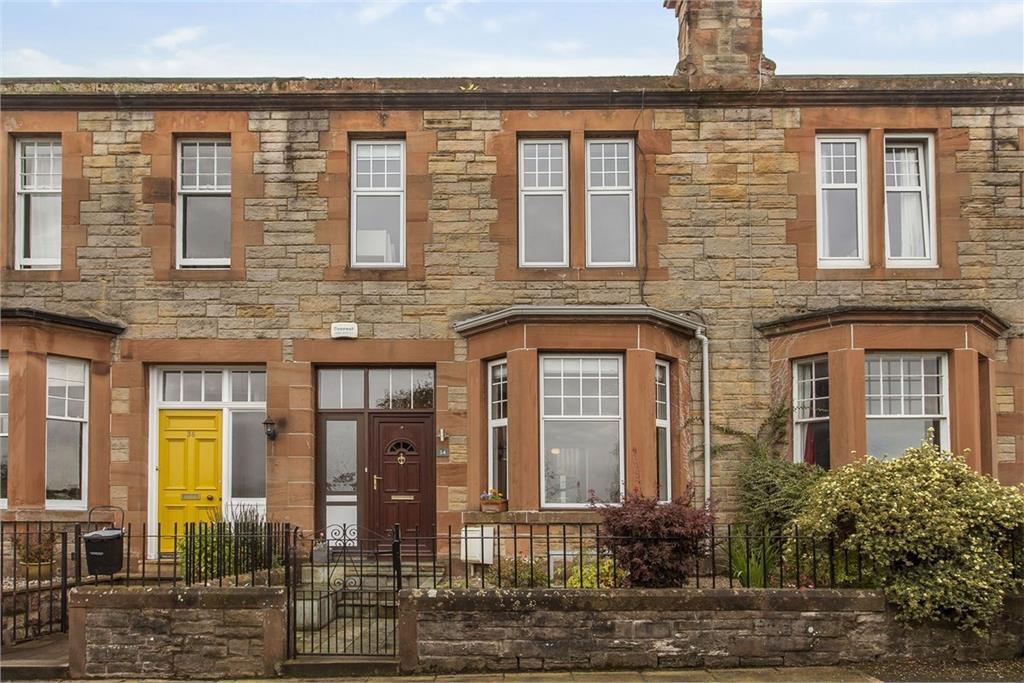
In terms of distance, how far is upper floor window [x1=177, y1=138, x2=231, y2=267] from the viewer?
14.9 metres

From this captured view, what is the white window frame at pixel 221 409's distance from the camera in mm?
14547

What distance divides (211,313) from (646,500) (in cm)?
695

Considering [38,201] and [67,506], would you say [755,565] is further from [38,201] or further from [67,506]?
[38,201]

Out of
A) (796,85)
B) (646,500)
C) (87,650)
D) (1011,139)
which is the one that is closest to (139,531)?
(87,650)

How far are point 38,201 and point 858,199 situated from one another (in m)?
11.3

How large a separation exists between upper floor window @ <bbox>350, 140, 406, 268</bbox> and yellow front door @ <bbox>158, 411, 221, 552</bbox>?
3.05 meters

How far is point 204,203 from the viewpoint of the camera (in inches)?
587

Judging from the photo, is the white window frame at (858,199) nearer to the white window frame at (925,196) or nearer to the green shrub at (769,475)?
the white window frame at (925,196)

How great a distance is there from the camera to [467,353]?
1439 cm

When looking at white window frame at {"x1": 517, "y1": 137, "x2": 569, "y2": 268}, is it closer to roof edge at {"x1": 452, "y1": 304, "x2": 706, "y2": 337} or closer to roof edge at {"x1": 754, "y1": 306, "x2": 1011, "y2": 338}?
roof edge at {"x1": 452, "y1": 304, "x2": 706, "y2": 337}

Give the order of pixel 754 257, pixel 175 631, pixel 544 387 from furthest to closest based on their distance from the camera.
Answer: pixel 754 257
pixel 544 387
pixel 175 631

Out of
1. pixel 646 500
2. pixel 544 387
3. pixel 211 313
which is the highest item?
pixel 211 313

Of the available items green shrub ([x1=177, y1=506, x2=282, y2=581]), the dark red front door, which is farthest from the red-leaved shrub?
the dark red front door

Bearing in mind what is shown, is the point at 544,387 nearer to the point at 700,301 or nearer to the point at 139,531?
the point at 700,301
